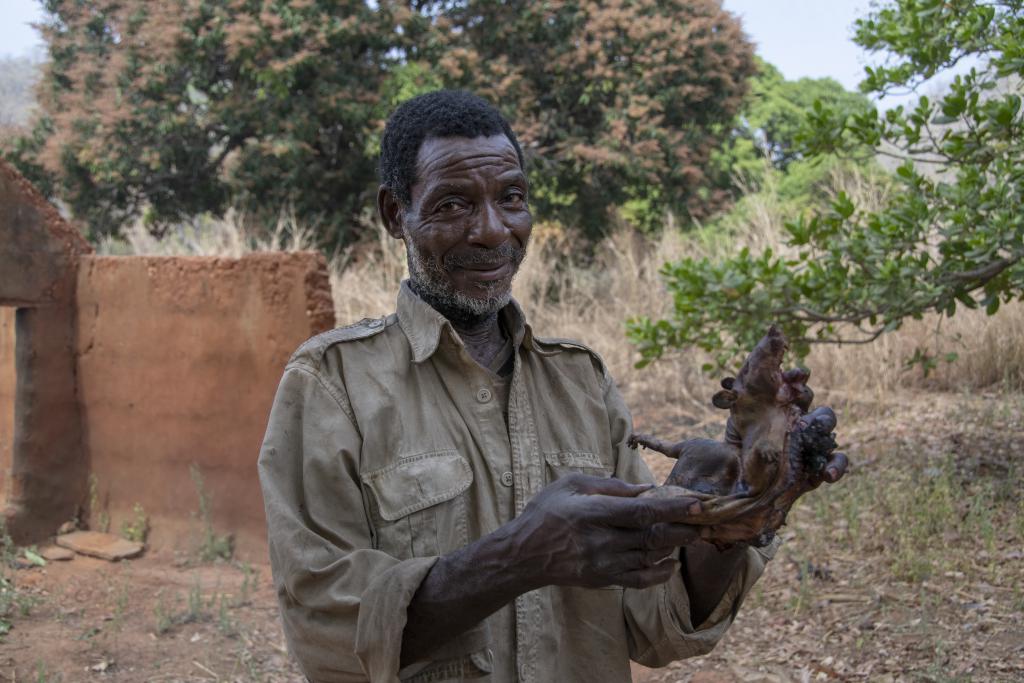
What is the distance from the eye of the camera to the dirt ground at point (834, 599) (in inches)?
163

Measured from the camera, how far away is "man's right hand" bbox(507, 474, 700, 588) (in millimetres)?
1440

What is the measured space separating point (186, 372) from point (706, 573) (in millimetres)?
5054

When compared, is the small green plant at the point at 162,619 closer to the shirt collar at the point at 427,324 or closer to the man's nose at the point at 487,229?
the shirt collar at the point at 427,324

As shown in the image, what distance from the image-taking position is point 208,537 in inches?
240

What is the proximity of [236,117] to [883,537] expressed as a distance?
9902mm

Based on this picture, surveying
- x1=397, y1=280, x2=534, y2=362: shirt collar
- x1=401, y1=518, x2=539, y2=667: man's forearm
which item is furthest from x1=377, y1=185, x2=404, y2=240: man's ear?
x1=401, y1=518, x2=539, y2=667: man's forearm

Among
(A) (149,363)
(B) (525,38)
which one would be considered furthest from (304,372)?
(B) (525,38)

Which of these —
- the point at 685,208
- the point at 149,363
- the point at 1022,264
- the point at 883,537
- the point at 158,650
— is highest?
the point at 685,208

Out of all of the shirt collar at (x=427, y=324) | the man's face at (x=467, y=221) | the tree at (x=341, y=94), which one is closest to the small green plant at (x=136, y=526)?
the shirt collar at (x=427, y=324)

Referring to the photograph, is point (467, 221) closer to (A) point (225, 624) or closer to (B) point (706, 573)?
(B) point (706, 573)

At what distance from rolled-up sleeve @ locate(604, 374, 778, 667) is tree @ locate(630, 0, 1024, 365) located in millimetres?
Result: 2684

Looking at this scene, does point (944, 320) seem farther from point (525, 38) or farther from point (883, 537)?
point (525, 38)

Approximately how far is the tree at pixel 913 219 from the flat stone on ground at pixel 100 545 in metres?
3.62

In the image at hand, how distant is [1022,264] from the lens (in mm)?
3920
